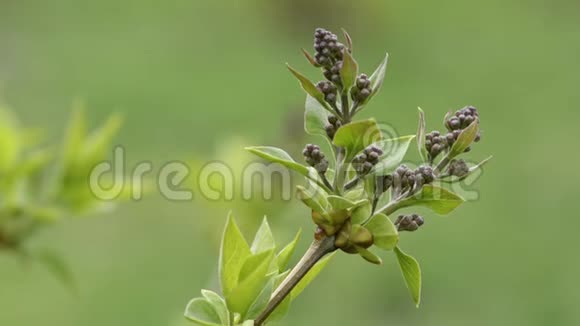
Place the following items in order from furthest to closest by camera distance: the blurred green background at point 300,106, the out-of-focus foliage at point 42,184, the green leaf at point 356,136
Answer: the blurred green background at point 300,106
the out-of-focus foliage at point 42,184
the green leaf at point 356,136

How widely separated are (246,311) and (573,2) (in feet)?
14.6

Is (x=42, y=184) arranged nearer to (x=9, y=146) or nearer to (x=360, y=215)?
(x=9, y=146)

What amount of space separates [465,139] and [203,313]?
6.6 inches

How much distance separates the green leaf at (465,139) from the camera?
0.48 metres

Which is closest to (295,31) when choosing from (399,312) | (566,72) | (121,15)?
(121,15)

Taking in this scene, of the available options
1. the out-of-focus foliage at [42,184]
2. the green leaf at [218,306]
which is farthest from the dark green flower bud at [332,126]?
the out-of-focus foliage at [42,184]

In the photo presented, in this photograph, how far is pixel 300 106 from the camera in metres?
1.92

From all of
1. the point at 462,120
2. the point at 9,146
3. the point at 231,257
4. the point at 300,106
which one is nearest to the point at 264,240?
the point at 231,257

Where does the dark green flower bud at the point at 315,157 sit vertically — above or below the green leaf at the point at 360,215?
above

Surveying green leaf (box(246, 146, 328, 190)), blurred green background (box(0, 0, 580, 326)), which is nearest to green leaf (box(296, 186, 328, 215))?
green leaf (box(246, 146, 328, 190))

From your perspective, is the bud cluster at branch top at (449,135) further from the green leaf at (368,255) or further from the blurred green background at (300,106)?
the blurred green background at (300,106)

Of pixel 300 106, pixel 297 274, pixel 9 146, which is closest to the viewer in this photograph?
pixel 297 274

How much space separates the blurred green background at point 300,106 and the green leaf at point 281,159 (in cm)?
140

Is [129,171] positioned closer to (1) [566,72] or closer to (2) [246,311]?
(1) [566,72]
